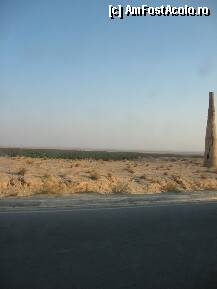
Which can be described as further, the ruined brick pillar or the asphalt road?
the ruined brick pillar

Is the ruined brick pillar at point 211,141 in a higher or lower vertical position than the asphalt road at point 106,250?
higher

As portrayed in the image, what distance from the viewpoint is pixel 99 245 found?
8.81m

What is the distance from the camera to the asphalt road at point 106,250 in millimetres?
6906

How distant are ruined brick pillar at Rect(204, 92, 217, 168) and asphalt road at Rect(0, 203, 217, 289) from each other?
1012 inches

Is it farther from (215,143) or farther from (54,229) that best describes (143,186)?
(215,143)

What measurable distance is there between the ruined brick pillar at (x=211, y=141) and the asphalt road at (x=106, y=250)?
25694 mm

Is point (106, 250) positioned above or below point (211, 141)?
below

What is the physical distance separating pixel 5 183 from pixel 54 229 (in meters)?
10.5

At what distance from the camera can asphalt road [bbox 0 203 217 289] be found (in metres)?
6.91

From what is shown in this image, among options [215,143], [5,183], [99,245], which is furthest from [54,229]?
[215,143]

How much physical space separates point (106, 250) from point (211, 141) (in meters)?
30.1

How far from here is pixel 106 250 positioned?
846cm

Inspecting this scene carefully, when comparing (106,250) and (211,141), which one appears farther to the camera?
(211,141)

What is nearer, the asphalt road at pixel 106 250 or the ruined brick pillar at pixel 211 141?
the asphalt road at pixel 106 250
